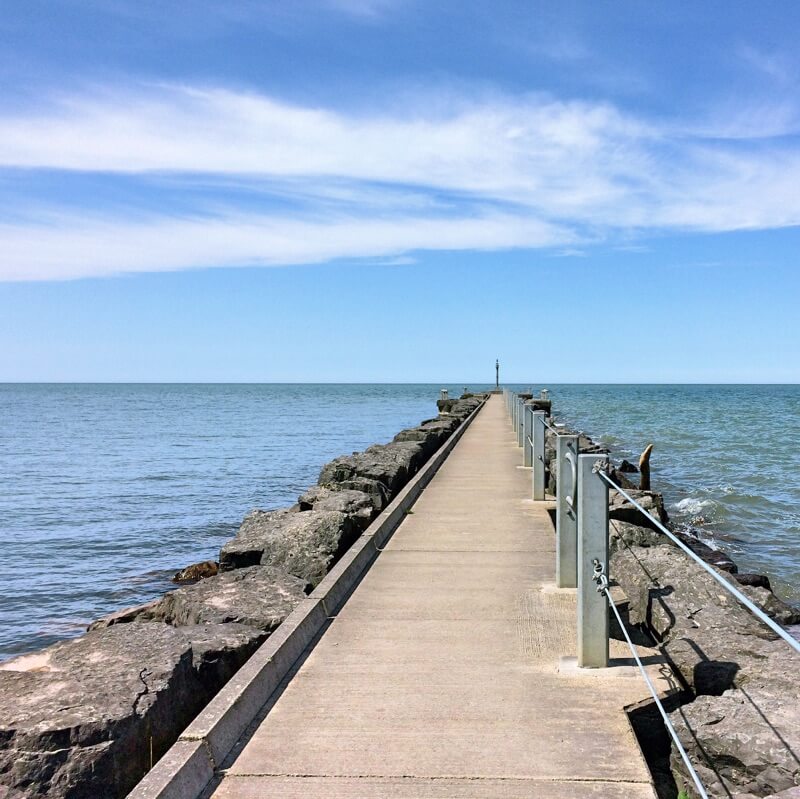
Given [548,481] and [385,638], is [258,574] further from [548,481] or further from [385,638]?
[548,481]

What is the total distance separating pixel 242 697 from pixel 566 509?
2.64 metres

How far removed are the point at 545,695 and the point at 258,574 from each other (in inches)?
108

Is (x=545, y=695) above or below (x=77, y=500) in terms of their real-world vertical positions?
above

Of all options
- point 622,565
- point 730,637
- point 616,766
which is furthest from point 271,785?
point 622,565

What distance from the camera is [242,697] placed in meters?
3.98

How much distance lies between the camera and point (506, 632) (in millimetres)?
5207

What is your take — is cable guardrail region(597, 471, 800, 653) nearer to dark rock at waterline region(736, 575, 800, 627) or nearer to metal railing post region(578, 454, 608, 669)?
metal railing post region(578, 454, 608, 669)

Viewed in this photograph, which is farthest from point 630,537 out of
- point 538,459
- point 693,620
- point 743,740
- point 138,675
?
point 138,675

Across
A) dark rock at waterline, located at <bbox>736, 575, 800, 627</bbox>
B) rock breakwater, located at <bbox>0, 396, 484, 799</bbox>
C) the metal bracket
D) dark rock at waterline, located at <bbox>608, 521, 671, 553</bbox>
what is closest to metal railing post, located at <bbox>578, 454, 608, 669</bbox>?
the metal bracket

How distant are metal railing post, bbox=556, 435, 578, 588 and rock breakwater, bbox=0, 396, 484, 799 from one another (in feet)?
6.08

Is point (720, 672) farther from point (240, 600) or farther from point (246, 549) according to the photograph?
point (246, 549)

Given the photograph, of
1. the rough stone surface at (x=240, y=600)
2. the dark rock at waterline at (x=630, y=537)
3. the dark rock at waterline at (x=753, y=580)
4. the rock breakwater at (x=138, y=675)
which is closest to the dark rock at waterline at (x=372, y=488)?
the rock breakwater at (x=138, y=675)

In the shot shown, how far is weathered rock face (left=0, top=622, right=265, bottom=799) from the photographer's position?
3197mm

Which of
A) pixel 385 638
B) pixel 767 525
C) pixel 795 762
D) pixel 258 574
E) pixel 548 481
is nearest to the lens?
pixel 795 762
